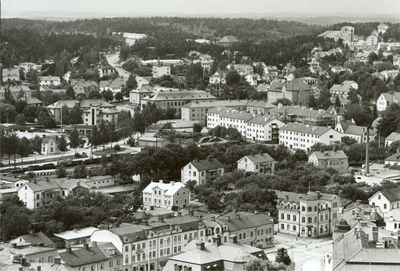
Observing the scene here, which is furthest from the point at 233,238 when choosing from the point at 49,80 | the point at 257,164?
the point at 49,80

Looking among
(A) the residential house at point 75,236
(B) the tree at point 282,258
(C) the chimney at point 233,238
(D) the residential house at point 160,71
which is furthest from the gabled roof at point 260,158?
(D) the residential house at point 160,71

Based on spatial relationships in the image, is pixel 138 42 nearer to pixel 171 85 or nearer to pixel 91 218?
pixel 171 85

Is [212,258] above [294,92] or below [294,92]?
above

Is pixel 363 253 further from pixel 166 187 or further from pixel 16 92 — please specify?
pixel 16 92

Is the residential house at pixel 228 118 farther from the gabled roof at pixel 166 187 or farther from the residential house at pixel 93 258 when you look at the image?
the residential house at pixel 93 258

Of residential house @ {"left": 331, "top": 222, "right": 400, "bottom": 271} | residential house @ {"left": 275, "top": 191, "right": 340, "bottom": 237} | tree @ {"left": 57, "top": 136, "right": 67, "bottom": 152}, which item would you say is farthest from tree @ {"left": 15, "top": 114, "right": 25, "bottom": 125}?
residential house @ {"left": 331, "top": 222, "right": 400, "bottom": 271}

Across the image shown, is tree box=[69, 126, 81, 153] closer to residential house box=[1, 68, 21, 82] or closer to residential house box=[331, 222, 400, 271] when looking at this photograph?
residential house box=[1, 68, 21, 82]
